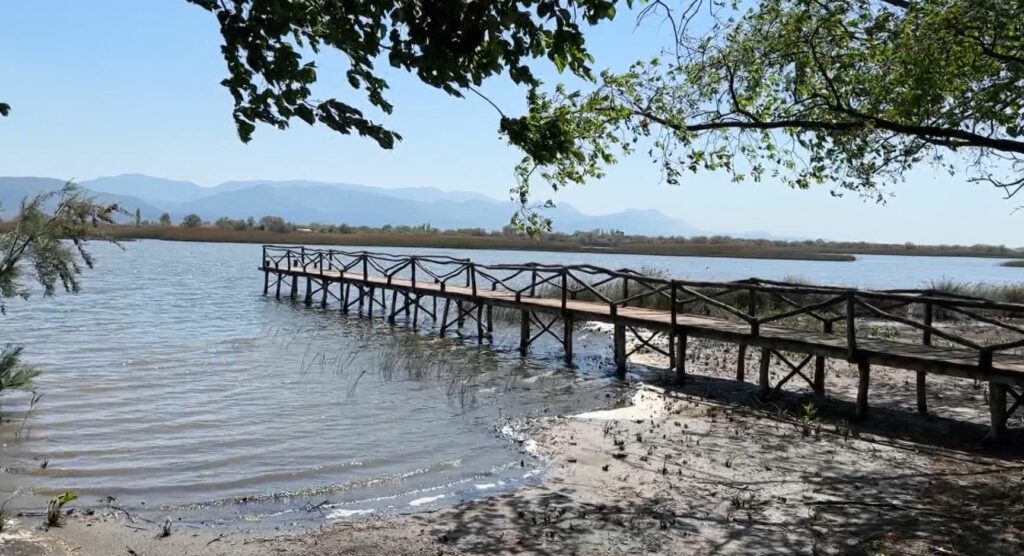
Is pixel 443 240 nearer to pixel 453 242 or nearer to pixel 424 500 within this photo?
A: pixel 453 242

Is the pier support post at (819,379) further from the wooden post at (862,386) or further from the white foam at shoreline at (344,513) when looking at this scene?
the white foam at shoreline at (344,513)

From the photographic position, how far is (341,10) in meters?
5.35

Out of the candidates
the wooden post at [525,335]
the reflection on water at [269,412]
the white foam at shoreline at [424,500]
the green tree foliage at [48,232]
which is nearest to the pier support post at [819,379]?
the reflection on water at [269,412]

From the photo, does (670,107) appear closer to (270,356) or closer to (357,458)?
(357,458)

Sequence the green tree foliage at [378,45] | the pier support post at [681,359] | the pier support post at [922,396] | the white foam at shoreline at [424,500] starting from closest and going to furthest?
1. the green tree foliage at [378,45]
2. the white foam at shoreline at [424,500]
3. the pier support post at [922,396]
4. the pier support post at [681,359]

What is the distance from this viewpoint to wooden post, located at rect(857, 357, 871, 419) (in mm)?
11000

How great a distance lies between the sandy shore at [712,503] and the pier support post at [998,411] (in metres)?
0.18

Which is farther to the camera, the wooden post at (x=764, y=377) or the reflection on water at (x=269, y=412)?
the wooden post at (x=764, y=377)

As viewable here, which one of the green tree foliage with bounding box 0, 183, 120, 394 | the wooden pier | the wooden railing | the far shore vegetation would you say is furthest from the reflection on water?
the far shore vegetation

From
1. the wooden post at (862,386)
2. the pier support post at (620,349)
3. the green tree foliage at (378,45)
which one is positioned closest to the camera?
the green tree foliage at (378,45)

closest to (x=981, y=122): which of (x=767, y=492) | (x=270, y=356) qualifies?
(x=767, y=492)

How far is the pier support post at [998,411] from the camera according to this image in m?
9.39

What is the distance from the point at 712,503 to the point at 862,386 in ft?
16.1

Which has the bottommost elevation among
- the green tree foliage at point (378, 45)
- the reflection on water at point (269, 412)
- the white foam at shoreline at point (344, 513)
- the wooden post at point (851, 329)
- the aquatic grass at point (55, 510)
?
the reflection on water at point (269, 412)
